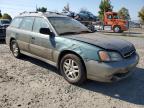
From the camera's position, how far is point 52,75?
5902mm

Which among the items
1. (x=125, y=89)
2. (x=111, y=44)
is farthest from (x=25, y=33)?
(x=125, y=89)

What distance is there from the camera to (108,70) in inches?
176

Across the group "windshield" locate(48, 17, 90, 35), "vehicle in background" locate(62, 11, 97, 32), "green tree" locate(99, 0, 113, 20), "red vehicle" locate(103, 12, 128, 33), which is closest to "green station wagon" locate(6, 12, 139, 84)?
"windshield" locate(48, 17, 90, 35)

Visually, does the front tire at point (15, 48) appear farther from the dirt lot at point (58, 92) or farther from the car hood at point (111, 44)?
the car hood at point (111, 44)

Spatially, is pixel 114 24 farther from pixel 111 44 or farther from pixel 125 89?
pixel 125 89

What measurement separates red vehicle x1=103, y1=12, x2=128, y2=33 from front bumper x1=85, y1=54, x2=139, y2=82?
62.8ft

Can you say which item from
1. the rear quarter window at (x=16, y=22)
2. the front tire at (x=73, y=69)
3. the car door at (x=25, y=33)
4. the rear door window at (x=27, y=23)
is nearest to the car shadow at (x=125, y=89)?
the front tire at (x=73, y=69)

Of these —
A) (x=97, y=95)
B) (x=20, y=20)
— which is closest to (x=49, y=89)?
(x=97, y=95)

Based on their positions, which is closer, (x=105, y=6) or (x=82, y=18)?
(x=82, y=18)

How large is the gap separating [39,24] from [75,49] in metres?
1.81

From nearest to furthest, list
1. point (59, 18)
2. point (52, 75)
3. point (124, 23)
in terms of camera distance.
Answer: point (52, 75) < point (59, 18) < point (124, 23)

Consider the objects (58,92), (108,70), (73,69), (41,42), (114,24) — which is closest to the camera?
(108,70)

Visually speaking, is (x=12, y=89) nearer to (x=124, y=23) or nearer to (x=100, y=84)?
(x=100, y=84)

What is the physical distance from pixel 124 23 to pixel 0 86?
2004 centimetres
